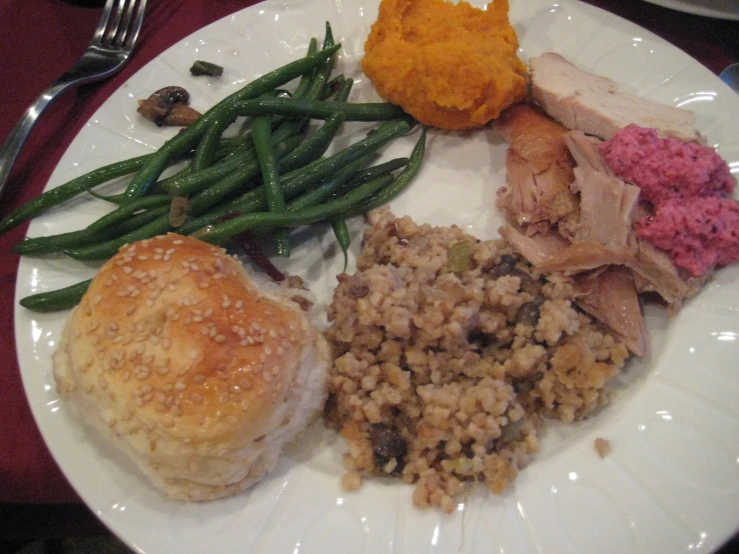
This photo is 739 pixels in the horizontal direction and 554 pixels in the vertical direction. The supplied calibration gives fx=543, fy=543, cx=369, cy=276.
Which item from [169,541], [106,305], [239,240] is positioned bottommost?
[169,541]

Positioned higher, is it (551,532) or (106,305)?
(106,305)

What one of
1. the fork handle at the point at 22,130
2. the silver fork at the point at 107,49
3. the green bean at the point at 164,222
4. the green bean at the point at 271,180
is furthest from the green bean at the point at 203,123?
the silver fork at the point at 107,49

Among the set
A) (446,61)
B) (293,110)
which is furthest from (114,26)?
(446,61)

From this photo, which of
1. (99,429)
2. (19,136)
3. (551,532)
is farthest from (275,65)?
(551,532)

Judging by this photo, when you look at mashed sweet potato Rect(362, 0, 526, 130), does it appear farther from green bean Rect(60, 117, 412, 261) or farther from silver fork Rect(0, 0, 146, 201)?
silver fork Rect(0, 0, 146, 201)

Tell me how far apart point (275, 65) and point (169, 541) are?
2.73m

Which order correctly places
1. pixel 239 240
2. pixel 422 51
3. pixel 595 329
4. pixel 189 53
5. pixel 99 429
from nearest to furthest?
pixel 99 429 < pixel 595 329 < pixel 239 240 < pixel 422 51 < pixel 189 53

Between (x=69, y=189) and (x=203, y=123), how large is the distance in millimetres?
771

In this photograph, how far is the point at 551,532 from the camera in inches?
75.8

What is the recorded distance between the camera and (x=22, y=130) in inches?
128

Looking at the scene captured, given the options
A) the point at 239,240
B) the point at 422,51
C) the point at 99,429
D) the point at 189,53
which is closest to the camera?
the point at 99,429

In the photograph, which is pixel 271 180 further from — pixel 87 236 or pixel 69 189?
pixel 69 189

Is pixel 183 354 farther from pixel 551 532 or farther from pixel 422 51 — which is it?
pixel 422 51

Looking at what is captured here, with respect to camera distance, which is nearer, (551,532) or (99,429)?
(551,532)
